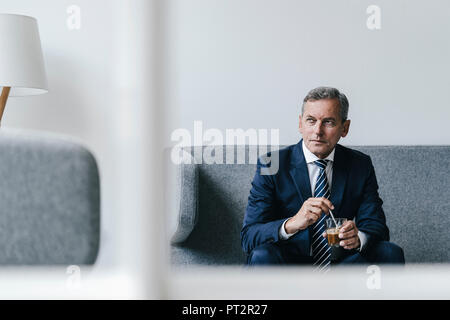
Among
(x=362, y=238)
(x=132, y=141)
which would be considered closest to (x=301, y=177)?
(x=362, y=238)

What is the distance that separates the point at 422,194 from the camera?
1.37 m

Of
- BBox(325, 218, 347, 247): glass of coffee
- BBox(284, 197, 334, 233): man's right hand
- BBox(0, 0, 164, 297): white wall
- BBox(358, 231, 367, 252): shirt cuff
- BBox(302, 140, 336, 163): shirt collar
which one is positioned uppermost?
BBox(0, 0, 164, 297): white wall

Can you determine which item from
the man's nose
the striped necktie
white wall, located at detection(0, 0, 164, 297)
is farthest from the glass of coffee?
white wall, located at detection(0, 0, 164, 297)

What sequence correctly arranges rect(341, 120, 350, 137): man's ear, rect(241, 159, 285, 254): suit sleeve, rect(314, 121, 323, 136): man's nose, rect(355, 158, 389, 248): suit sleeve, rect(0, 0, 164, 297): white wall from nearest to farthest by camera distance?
1. rect(0, 0, 164, 297): white wall
2. rect(241, 159, 285, 254): suit sleeve
3. rect(355, 158, 389, 248): suit sleeve
4. rect(314, 121, 323, 136): man's nose
5. rect(341, 120, 350, 137): man's ear

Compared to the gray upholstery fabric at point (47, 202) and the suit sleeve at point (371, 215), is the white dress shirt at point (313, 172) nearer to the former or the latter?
the suit sleeve at point (371, 215)

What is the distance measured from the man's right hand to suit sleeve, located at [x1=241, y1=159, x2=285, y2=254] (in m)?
0.02

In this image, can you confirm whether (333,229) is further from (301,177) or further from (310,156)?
(310,156)

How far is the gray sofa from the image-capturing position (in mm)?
1145

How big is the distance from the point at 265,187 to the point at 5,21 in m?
0.79

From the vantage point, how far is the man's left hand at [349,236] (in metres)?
0.88

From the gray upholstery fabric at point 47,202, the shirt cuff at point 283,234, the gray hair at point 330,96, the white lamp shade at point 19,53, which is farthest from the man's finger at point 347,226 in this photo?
the white lamp shade at point 19,53

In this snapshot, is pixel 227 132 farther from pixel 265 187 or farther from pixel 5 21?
pixel 5 21

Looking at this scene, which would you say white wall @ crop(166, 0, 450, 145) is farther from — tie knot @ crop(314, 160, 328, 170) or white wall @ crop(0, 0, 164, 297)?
Result: white wall @ crop(0, 0, 164, 297)

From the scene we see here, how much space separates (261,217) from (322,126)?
412mm
